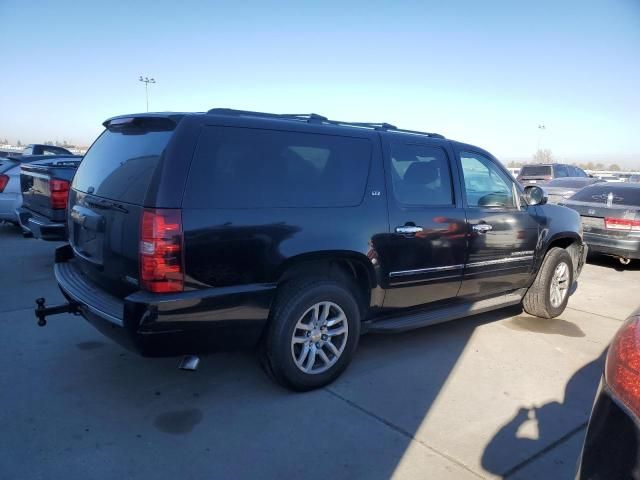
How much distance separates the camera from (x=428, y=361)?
419cm

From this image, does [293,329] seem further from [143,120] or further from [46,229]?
[46,229]

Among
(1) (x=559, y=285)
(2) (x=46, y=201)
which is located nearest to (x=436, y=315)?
(1) (x=559, y=285)

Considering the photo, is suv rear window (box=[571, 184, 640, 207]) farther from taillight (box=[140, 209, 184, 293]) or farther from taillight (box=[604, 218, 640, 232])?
taillight (box=[140, 209, 184, 293])

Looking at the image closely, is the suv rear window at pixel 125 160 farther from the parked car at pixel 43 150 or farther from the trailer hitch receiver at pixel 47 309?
the parked car at pixel 43 150

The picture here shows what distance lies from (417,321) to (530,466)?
150 centimetres

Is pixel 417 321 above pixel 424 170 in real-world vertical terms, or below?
below

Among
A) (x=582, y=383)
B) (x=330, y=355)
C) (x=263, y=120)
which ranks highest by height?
(x=263, y=120)

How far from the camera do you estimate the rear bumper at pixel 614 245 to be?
318 inches

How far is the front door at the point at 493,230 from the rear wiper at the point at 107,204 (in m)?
2.87

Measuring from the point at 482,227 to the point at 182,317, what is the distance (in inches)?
112

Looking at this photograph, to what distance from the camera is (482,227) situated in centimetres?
448

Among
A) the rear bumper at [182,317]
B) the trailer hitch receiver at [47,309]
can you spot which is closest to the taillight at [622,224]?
the rear bumper at [182,317]

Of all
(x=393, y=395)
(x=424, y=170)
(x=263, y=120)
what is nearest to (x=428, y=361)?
(x=393, y=395)

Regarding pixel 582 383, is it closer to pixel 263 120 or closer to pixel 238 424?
pixel 238 424
